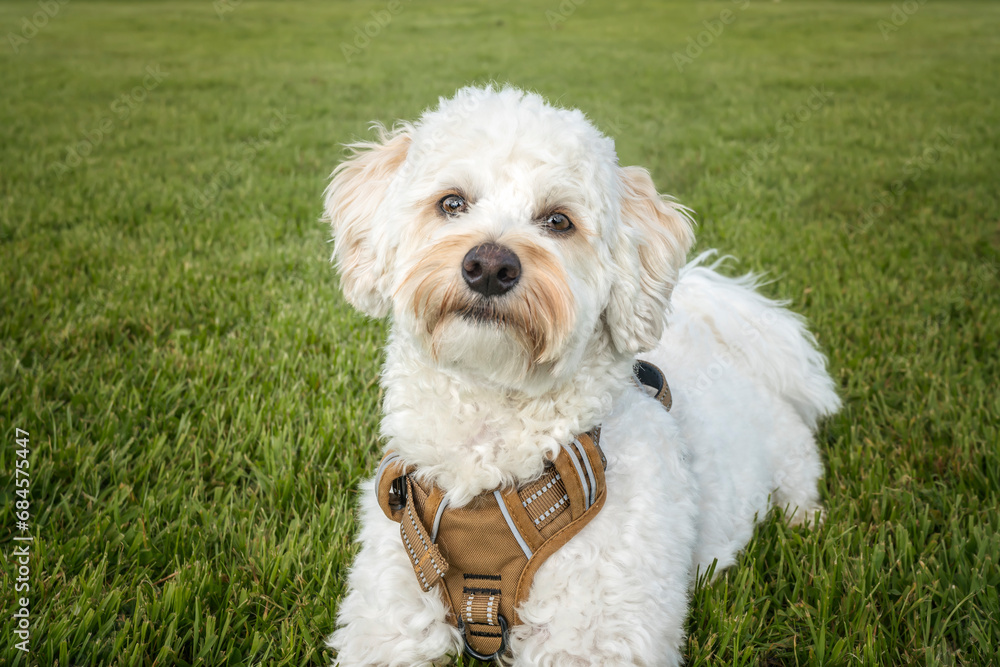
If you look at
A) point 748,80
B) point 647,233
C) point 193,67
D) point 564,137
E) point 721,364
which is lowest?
point 193,67

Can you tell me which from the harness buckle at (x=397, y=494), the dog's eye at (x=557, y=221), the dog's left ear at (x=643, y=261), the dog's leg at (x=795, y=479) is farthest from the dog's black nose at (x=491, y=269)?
the dog's leg at (x=795, y=479)

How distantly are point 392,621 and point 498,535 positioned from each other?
0.42 m

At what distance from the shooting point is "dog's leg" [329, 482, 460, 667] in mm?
2092

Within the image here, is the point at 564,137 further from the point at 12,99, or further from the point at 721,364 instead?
the point at 12,99

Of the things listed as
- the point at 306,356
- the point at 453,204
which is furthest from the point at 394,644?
the point at 306,356

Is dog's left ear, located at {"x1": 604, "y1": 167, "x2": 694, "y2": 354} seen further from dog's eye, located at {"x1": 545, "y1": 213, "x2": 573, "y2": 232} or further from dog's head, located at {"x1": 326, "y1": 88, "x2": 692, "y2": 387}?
dog's eye, located at {"x1": 545, "y1": 213, "x2": 573, "y2": 232}

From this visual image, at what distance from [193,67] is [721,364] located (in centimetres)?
1463

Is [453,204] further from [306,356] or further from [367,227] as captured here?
[306,356]

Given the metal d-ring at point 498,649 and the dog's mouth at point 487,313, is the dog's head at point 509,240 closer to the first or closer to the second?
the dog's mouth at point 487,313

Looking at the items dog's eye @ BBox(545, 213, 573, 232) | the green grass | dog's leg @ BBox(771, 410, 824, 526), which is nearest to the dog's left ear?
dog's eye @ BBox(545, 213, 573, 232)

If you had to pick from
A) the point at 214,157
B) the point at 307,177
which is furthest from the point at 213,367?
the point at 214,157

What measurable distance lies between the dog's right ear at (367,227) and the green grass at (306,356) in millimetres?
989

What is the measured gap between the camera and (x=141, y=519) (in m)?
2.72

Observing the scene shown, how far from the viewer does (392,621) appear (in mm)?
2100
